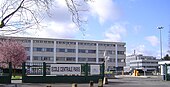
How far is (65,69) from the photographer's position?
3219 cm

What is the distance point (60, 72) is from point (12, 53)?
3250 cm

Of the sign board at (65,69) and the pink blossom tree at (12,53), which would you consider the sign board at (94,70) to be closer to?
the sign board at (65,69)

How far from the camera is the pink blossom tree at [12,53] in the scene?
60.2 metres

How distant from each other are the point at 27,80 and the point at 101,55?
3453 inches

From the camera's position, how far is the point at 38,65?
102 ft

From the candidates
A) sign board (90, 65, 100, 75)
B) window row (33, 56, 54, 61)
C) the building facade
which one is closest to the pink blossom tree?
sign board (90, 65, 100, 75)

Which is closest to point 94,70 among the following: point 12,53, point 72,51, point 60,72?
point 60,72

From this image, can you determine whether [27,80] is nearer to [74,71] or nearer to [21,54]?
[74,71]

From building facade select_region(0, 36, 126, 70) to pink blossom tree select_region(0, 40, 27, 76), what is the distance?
36.1m

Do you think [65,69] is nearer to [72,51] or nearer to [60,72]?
[60,72]

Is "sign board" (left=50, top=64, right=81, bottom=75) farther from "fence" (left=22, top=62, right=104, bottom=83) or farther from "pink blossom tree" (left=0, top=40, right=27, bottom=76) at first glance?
"pink blossom tree" (left=0, top=40, right=27, bottom=76)

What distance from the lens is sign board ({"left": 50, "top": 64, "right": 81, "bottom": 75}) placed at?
31.8 m

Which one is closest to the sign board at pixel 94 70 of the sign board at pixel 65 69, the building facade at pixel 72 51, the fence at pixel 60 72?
the fence at pixel 60 72

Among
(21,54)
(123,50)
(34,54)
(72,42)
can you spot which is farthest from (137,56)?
(21,54)
